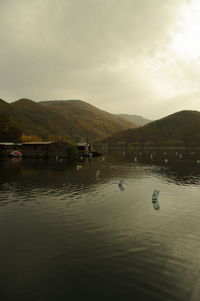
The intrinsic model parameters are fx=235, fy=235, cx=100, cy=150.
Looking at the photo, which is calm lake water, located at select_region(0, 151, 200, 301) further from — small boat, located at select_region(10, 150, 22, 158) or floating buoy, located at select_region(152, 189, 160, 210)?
small boat, located at select_region(10, 150, 22, 158)

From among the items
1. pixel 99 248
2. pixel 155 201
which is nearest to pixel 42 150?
pixel 155 201

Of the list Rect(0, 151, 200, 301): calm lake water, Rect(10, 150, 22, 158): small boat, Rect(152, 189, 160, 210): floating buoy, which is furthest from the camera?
Rect(10, 150, 22, 158): small boat

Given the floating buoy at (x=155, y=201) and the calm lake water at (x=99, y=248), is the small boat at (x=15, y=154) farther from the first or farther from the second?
the floating buoy at (x=155, y=201)

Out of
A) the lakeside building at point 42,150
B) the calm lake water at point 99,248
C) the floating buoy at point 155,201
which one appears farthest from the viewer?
the lakeside building at point 42,150

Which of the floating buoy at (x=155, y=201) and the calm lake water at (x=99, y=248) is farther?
the floating buoy at (x=155, y=201)

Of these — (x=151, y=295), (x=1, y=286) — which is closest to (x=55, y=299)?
(x=1, y=286)

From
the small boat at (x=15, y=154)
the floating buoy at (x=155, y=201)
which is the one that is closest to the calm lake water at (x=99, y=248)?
the floating buoy at (x=155, y=201)

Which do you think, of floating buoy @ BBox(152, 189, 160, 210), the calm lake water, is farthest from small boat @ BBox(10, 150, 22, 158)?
floating buoy @ BBox(152, 189, 160, 210)

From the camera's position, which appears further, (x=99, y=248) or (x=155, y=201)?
(x=155, y=201)

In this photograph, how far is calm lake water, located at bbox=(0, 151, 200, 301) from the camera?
16.1 meters

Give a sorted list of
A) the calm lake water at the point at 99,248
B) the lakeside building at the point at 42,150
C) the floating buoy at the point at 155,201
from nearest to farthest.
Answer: the calm lake water at the point at 99,248 < the floating buoy at the point at 155,201 < the lakeside building at the point at 42,150

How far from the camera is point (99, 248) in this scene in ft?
73.0

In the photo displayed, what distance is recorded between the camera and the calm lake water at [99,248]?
16.1 m

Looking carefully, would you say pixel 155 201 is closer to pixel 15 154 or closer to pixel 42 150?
pixel 42 150
